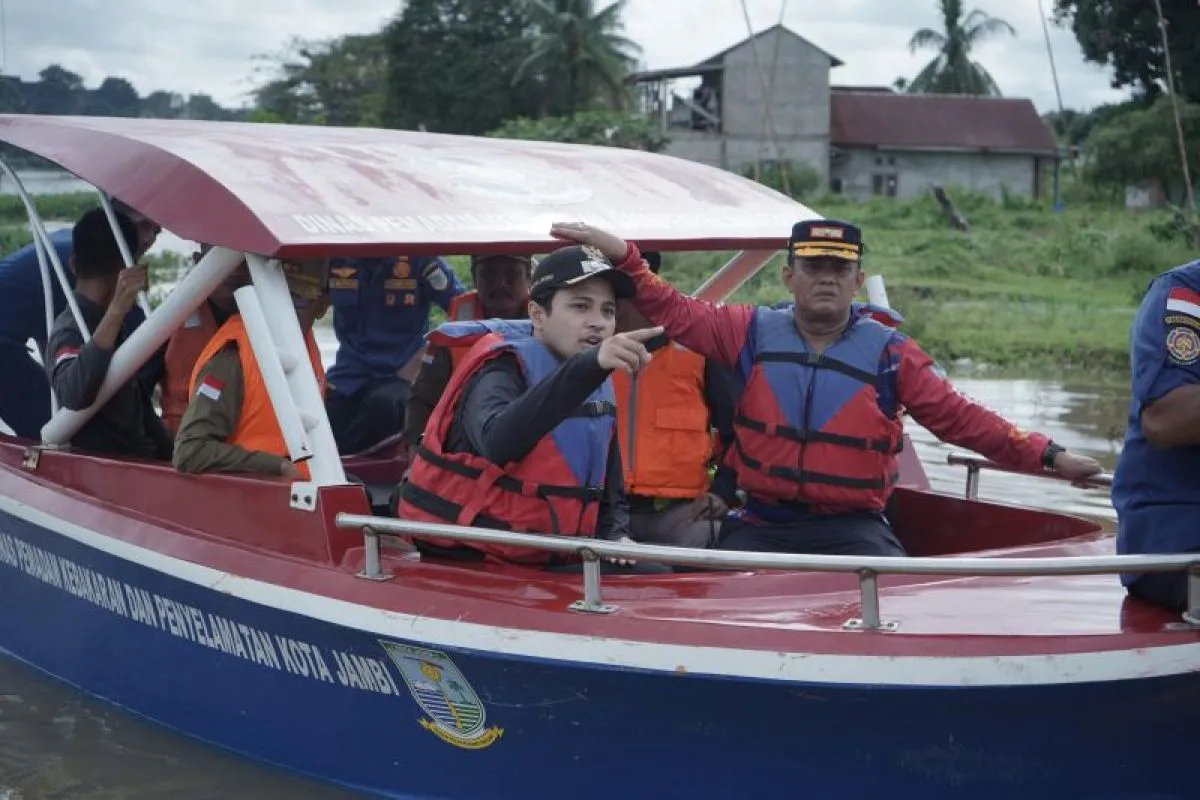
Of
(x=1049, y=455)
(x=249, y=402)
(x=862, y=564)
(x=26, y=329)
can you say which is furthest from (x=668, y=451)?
(x=26, y=329)

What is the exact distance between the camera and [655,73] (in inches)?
1767

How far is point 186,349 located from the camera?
18.5ft

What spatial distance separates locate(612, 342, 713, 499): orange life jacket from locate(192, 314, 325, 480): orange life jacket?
968mm

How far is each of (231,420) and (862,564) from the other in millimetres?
2156

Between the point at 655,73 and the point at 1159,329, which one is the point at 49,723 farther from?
the point at 655,73

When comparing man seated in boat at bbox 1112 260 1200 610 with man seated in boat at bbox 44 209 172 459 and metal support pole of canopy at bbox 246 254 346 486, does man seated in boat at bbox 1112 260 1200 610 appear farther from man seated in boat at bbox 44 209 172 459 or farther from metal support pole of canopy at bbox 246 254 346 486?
man seated in boat at bbox 44 209 172 459

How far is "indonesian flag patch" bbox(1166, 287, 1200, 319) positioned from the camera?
144 inches

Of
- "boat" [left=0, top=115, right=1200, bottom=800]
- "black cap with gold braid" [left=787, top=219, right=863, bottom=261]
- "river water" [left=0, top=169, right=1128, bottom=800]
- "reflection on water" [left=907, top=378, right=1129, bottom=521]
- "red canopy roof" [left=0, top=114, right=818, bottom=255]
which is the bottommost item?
"river water" [left=0, top=169, right=1128, bottom=800]

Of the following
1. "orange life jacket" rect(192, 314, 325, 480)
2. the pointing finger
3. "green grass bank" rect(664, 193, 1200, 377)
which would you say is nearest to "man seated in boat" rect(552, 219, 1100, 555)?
the pointing finger

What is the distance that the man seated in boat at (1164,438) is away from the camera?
12.0 ft

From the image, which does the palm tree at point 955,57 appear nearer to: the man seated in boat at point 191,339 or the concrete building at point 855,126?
the concrete building at point 855,126

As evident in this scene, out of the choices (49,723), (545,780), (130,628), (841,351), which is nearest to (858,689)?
(545,780)

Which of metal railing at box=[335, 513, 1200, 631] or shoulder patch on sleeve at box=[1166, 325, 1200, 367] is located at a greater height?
shoulder patch on sleeve at box=[1166, 325, 1200, 367]

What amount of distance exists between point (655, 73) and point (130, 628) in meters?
40.8
